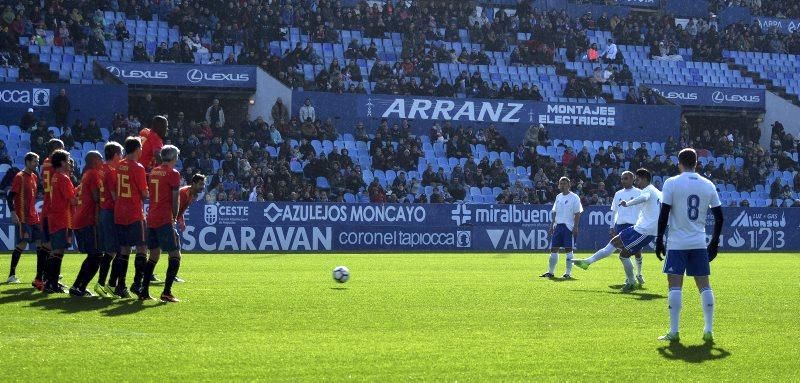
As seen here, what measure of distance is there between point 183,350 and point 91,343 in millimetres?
938

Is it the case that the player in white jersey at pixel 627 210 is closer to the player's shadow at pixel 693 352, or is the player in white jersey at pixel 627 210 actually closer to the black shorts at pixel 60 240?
the player's shadow at pixel 693 352

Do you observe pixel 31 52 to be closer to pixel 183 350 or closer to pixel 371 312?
pixel 371 312

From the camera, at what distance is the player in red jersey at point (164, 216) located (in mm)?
14172

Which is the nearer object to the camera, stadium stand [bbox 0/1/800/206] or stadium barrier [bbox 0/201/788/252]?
stadium barrier [bbox 0/201/788/252]

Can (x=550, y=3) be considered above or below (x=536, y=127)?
above

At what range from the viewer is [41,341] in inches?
404

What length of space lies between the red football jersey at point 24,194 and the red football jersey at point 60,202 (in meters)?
1.48

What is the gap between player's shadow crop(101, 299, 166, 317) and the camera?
12870mm

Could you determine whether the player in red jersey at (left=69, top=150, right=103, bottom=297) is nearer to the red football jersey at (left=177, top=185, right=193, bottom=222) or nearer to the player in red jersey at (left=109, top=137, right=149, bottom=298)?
the player in red jersey at (left=109, top=137, right=149, bottom=298)

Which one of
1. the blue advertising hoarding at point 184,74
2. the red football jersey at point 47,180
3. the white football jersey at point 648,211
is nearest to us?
the red football jersey at point 47,180

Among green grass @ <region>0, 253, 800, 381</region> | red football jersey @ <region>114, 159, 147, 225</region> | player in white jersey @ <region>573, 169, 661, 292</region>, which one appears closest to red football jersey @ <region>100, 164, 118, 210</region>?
red football jersey @ <region>114, 159, 147, 225</region>

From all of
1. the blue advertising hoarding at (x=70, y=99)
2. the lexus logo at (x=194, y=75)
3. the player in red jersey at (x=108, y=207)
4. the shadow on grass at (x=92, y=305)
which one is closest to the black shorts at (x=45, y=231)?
the shadow on grass at (x=92, y=305)

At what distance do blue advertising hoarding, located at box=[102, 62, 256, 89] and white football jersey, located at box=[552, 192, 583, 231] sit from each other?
18738mm

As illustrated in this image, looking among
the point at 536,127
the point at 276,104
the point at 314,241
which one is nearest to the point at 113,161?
the point at 314,241
